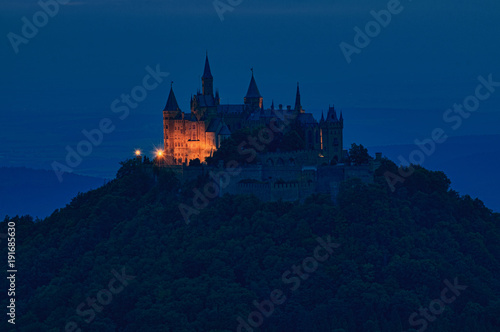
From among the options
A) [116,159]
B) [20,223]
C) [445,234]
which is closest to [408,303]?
[445,234]

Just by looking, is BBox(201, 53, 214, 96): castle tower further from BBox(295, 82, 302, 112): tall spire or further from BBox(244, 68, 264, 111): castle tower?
BBox(295, 82, 302, 112): tall spire

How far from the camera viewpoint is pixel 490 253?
2874 inches

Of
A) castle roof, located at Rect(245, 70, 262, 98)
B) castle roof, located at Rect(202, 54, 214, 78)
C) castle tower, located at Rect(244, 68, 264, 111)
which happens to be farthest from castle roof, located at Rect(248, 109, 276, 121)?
castle roof, located at Rect(202, 54, 214, 78)

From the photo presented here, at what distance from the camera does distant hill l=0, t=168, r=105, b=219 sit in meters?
122

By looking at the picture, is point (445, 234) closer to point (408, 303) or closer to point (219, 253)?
point (408, 303)

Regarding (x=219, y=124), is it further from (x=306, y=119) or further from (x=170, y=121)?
(x=306, y=119)

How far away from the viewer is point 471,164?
14400 centimetres

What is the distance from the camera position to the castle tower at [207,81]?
84.8 meters

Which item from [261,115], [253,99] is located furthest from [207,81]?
[261,115]

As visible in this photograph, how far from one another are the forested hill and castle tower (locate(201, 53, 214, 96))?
10152 millimetres

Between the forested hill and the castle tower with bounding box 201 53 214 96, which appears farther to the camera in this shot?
the castle tower with bounding box 201 53 214 96

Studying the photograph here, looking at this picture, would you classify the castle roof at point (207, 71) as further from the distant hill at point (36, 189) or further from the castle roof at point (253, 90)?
the distant hill at point (36, 189)

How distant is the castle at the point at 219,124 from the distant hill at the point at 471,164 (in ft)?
141

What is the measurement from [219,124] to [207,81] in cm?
598
